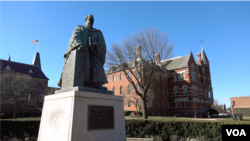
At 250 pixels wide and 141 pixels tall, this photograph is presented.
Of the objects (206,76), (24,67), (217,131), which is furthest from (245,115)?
(24,67)

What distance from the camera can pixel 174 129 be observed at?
29.8 ft

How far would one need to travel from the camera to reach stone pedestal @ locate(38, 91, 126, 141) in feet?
15.2

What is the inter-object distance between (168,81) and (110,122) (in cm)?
4340

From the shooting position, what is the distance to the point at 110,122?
540 cm

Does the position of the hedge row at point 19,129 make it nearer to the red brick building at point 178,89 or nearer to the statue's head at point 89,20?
the statue's head at point 89,20

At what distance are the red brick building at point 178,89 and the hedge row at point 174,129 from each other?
29342 millimetres

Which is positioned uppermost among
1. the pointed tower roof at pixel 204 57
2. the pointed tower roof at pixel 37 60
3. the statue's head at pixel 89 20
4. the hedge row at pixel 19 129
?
the pointed tower roof at pixel 37 60

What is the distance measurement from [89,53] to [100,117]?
7.52ft

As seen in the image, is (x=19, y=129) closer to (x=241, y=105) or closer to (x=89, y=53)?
(x=89, y=53)

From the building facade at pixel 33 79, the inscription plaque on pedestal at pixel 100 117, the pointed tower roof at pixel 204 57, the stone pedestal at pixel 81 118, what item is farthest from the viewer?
the pointed tower roof at pixel 204 57

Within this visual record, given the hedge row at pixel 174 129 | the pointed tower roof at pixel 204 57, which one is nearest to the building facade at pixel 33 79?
the hedge row at pixel 174 129

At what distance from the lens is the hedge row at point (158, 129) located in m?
8.28

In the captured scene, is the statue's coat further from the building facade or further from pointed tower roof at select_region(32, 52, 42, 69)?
pointed tower roof at select_region(32, 52, 42, 69)

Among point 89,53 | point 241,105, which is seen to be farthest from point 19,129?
point 241,105
